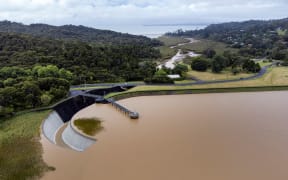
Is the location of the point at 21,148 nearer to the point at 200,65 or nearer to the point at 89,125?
the point at 89,125

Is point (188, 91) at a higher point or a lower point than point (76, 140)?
higher

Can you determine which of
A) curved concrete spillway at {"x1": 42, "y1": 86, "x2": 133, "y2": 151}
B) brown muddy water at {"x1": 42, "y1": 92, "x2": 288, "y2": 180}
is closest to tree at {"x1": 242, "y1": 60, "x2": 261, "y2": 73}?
brown muddy water at {"x1": 42, "y1": 92, "x2": 288, "y2": 180}

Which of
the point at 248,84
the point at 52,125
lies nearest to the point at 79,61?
the point at 52,125

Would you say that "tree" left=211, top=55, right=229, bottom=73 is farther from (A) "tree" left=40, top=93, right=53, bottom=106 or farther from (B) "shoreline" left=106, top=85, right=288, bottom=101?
(A) "tree" left=40, top=93, right=53, bottom=106

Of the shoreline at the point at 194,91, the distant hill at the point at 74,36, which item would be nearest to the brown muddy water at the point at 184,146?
the shoreline at the point at 194,91

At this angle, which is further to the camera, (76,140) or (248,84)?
(248,84)

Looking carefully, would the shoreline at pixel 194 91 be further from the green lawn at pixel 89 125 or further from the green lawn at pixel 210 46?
the green lawn at pixel 210 46
